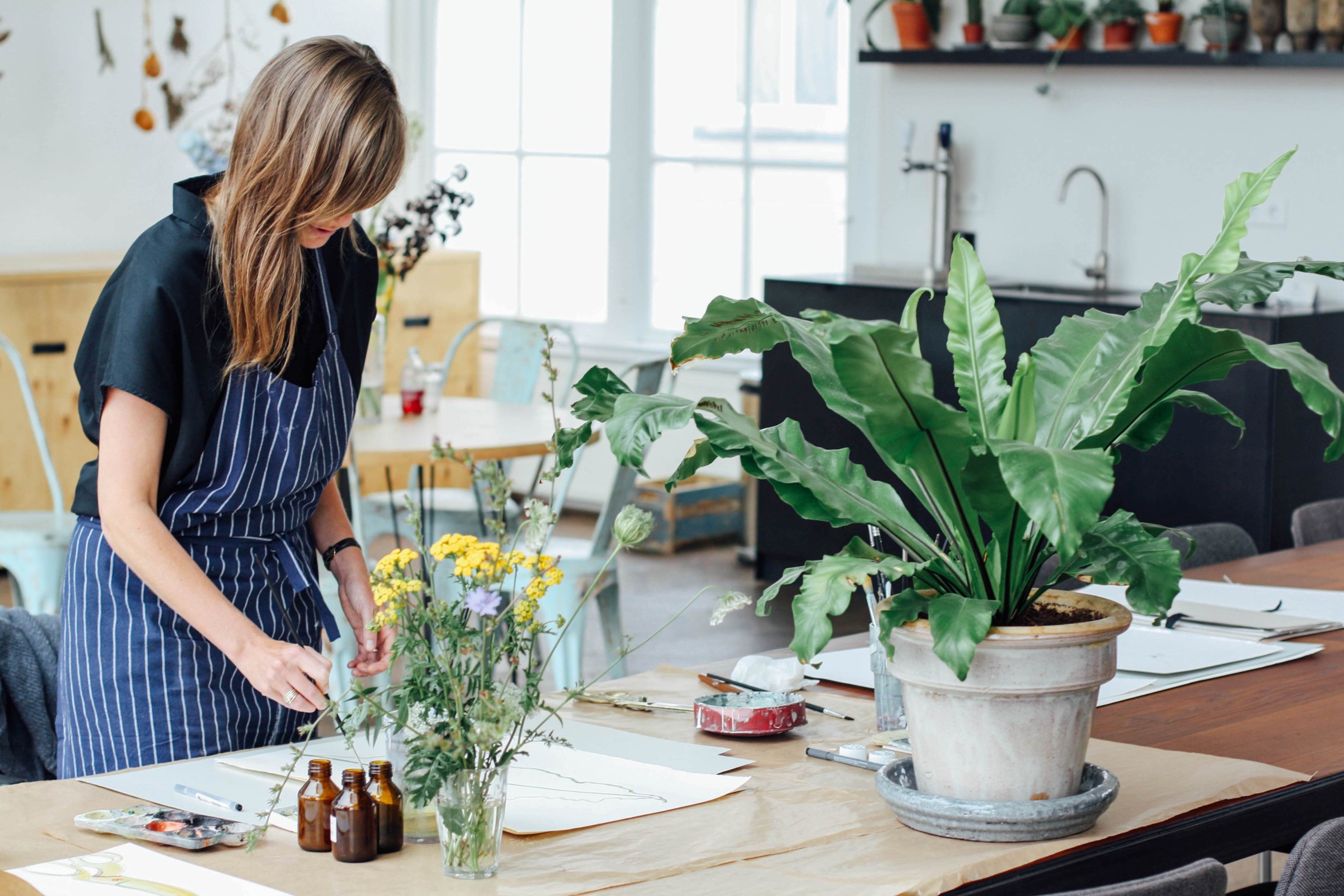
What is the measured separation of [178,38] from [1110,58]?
3.59m

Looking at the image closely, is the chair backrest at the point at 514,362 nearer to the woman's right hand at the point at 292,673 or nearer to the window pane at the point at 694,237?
the window pane at the point at 694,237

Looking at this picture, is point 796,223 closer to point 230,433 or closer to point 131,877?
point 230,433

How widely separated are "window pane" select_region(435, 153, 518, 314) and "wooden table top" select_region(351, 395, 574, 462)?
3.14 metres

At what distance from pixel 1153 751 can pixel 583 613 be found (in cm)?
274

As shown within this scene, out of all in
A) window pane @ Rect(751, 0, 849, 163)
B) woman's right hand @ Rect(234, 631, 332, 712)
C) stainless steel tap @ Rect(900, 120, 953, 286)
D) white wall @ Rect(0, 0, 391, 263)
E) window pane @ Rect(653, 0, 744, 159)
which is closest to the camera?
woman's right hand @ Rect(234, 631, 332, 712)

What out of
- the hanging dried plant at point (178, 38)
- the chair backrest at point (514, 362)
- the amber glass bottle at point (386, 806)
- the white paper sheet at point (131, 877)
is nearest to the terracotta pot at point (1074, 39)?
the chair backrest at point (514, 362)

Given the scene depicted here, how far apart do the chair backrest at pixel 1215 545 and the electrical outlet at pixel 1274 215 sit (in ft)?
7.84

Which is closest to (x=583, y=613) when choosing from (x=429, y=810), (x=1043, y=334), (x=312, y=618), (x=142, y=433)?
(x=1043, y=334)

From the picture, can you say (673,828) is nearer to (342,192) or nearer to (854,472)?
(854,472)

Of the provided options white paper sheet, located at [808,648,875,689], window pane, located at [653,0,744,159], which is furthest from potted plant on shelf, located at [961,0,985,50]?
white paper sheet, located at [808,648,875,689]

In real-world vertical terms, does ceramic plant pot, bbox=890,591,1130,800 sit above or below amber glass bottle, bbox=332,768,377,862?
above

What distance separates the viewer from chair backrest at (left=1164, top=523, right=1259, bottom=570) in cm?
290

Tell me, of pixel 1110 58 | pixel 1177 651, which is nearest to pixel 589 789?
pixel 1177 651

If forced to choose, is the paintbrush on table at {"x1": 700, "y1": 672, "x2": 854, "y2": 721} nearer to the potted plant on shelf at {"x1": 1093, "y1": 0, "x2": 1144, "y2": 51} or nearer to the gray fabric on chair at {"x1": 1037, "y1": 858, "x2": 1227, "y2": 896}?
the gray fabric on chair at {"x1": 1037, "y1": 858, "x2": 1227, "y2": 896}
